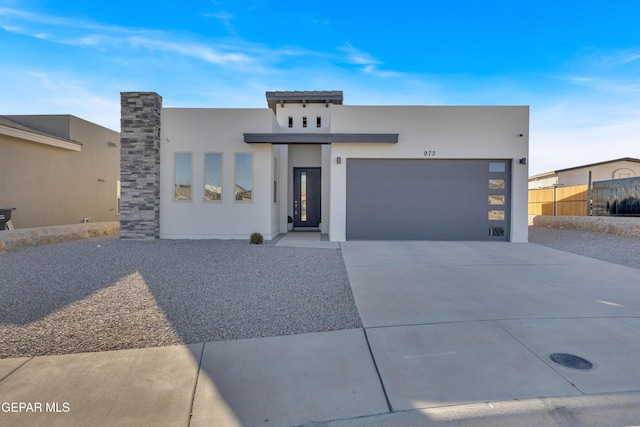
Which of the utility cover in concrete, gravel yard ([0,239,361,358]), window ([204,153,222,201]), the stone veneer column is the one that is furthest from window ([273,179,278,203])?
the utility cover in concrete

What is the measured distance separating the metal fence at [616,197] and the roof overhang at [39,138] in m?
22.5

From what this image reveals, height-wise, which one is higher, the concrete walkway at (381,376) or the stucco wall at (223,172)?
the stucco wall at (223,172)

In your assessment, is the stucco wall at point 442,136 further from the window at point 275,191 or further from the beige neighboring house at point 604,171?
the beige neighboring house at point 604,171

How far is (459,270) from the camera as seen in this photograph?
679 centimetres

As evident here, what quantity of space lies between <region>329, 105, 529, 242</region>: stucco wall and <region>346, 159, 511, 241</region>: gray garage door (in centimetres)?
28

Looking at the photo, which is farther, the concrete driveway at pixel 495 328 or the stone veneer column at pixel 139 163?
the stone veneer column at pixel 139 163

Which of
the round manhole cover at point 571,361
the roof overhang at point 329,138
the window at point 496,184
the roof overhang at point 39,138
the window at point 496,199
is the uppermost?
the roof overhang at point 39,138

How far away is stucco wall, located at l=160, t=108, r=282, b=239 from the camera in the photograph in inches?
432

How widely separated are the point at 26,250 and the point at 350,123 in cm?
982

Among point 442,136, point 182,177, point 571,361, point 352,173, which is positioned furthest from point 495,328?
point 182,177

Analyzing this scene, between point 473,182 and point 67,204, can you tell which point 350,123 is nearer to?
point 473,182

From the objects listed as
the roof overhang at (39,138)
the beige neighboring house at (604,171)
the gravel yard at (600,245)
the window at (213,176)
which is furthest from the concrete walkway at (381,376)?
the beige neighboring house at (604,171)

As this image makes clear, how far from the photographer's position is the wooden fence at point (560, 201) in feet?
49.2

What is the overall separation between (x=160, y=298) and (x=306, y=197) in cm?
1002
